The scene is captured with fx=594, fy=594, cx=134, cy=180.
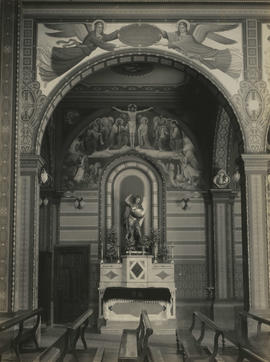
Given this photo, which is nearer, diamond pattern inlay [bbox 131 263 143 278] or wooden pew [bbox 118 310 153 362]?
wooden pew [bbox 118 310 153 362]

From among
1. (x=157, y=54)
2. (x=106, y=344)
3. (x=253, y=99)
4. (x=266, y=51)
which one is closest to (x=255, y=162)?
(x=253, y=99)

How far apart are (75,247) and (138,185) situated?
221 cm

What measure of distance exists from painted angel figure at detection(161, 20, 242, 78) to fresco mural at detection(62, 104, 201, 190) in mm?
4772

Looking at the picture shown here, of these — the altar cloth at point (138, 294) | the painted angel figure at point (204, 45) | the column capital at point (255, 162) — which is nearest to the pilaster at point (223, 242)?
the altar cloth at point (138, 294)

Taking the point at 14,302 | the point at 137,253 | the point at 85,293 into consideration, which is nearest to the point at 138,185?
the point at 137,253

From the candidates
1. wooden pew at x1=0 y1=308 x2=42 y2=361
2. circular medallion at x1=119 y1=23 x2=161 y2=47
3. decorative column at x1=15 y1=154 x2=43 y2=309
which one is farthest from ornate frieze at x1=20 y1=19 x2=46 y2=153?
wooden pew at x1=0 y1=308 x2=42 y2=361

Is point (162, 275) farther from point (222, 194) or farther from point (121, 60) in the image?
point (121, 60)

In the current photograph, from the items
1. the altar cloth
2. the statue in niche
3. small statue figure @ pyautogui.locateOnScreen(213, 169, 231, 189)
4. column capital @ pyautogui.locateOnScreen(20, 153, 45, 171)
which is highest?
small statue figure @ pyautogui.locateOnScreen(213, 169, 231, 189)

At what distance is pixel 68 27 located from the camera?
10.5m

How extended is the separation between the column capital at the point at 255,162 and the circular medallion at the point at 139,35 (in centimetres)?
261

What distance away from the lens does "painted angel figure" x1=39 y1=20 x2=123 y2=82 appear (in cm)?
1037

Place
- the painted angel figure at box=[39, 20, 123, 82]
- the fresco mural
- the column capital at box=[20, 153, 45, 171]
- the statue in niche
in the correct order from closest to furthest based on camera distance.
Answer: the column capital at box=[20, 153, 45, 171], the painted angel figure at box=[39, 20, 123, 82], the statue in niche, the fresco mural

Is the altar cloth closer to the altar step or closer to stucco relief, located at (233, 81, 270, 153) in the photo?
the altar step

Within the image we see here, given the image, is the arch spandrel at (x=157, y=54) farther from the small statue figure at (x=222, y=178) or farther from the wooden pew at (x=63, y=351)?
the small statue figure at (x=222, y=178)
